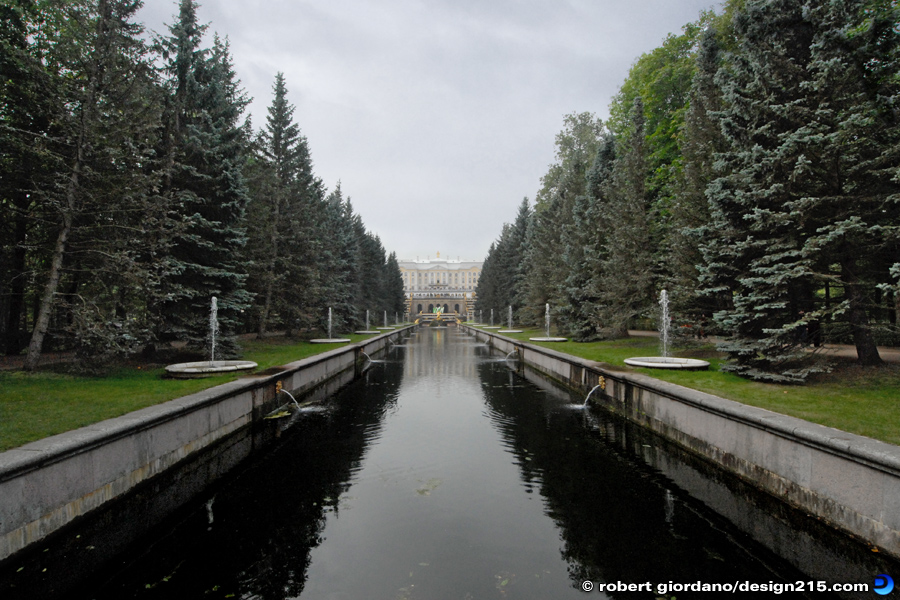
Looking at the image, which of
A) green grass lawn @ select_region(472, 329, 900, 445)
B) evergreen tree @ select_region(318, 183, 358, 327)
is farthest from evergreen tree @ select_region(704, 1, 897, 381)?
evergreen tree @ select_region(318, 183, 358, 327)

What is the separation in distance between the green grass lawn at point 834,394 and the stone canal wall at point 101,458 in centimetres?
750

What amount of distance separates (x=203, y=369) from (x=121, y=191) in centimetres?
407

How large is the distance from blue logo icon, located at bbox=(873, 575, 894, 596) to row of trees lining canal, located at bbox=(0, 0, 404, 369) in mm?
10754

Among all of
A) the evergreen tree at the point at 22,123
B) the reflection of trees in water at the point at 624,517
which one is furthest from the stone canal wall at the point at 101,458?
the evergreen tree at the point at 22,123

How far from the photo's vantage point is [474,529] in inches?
181

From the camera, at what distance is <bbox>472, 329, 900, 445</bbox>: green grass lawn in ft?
16.8

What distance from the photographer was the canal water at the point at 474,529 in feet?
12.2

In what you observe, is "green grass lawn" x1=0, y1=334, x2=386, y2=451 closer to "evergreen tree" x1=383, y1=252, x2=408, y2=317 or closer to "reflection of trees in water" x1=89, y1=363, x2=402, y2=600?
"reflection of trees in water" x1=89, y1=363, x2=402, y2=600

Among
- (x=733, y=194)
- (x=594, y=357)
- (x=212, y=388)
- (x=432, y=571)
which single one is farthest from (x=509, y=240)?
(x=432, y=571)

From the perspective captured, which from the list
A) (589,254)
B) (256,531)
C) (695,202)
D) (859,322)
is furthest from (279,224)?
(859,322)

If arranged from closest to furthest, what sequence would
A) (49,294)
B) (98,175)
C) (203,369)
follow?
(49,294) < (98,175) < (203,369)

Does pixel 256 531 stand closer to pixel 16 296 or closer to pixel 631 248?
pixel 16 296

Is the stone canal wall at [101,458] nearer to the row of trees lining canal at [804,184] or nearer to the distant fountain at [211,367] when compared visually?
the distant fountain at [211,367]

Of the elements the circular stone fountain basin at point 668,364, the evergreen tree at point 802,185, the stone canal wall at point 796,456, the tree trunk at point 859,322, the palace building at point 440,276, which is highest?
the palace building at point 440,276
